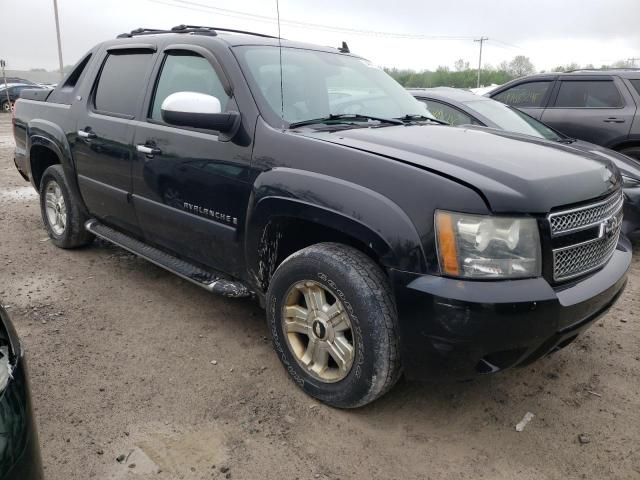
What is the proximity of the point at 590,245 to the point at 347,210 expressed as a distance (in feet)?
3.72

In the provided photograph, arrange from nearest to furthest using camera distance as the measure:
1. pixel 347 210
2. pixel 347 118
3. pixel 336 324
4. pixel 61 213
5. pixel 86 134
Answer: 1. pixel 347 210
2. pixel 336 324
3. pixel 347 118
4. pixel 86 134
5. pixel 61 213

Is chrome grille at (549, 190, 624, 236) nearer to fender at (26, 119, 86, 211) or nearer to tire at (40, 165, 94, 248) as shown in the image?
fender at (26, 119, 86, 211)

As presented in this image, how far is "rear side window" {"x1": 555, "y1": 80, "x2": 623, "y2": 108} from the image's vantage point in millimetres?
6922

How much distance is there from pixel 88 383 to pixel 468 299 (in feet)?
6.69

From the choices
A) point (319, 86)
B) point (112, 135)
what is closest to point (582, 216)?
point (319, 86)

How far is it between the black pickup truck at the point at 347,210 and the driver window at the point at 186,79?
0.01m

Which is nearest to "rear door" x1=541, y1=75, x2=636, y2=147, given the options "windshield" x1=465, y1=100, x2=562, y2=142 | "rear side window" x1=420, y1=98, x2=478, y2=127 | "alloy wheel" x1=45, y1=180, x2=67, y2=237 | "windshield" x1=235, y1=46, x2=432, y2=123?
"windshield" x1=465, y1=100, x2=562, y2=142

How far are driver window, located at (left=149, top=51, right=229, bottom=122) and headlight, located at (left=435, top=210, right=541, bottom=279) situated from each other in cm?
159

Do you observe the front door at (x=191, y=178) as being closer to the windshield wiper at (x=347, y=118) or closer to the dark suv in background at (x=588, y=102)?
the windshield wiper at (x=347, y=118)

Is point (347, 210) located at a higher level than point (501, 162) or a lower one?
lower

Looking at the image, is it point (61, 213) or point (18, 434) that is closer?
point (18, 434)

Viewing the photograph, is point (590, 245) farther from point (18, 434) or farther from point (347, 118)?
point (18, 434)

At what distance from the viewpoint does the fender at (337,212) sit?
2.21 meters

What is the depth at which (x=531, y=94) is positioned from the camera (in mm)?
7508
